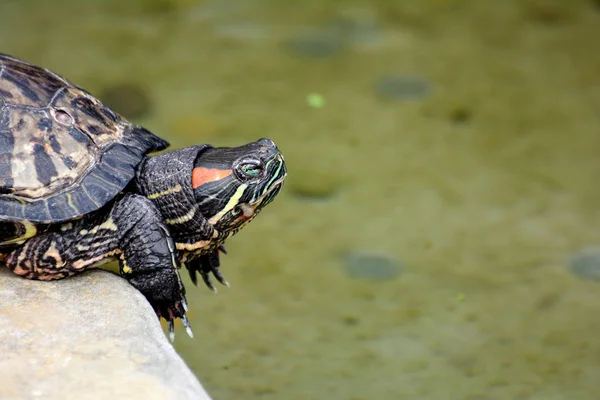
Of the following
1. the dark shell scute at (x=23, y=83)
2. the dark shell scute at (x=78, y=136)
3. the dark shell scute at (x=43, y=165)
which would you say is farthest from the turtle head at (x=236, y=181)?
the dark shell scute at (x=23, y=83)

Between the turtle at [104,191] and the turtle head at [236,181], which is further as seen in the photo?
the turtle head at [236,181]

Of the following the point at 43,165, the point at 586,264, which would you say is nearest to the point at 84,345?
the point at 43,165

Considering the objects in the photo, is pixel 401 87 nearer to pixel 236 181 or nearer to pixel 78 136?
pixel 236 181

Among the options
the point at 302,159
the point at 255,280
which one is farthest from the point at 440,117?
the point at 255,280

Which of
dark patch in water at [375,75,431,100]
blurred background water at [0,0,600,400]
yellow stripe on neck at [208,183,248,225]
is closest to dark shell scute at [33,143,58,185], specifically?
yellow stripe on neck at [208,183,248,225]

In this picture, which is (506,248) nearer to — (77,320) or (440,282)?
(440,282)

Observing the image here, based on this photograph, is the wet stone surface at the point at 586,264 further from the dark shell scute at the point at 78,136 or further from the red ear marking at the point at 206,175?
the dark shell scute at the point at 78,136

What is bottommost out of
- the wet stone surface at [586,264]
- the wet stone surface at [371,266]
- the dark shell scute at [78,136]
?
the dark shell scute at [78,136]
